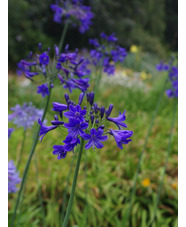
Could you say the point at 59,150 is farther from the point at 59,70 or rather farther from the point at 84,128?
the point at 59,70

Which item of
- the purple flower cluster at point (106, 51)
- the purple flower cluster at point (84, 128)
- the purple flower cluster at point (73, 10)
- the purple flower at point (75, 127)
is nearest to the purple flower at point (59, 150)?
the purple flower cluster at point (84, 128)

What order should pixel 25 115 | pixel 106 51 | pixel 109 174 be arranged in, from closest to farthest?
pixel 25 115 → pixel 106 51 → pixel 109 174

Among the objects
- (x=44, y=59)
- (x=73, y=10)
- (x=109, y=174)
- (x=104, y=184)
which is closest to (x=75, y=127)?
(x=44, y=59)

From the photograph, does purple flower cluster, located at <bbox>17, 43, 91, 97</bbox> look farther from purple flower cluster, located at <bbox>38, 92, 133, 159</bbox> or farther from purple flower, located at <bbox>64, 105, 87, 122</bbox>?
purple flower, located at <bbox>64, 105, 87, 122</bbox>

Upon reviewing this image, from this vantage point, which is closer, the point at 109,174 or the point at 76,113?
the point at 76,113

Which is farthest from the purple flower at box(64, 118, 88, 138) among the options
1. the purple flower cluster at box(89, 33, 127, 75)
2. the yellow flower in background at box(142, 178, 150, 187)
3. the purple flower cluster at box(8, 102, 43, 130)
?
the yellow flower in background at box(142, 178, 150, 187)

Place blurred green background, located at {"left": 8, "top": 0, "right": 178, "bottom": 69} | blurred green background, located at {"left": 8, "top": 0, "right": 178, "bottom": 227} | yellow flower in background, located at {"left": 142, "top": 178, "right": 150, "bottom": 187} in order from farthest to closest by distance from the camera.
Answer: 1. blurred green background, located at {"left": 8, "top": 0, "right": 178, "bottom": 69}
2. yellow flower in background, located at {"left": 142, "top": 178, "right": 150, "bottom": 187}
3. blurred green background, located at {"left": 8, "top": 0, "right": 178, "bottom": 227}

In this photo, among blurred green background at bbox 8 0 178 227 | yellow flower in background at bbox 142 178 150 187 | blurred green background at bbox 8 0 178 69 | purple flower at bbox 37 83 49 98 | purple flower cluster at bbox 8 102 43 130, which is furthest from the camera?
blurred green background at bbox 8 0 178 69

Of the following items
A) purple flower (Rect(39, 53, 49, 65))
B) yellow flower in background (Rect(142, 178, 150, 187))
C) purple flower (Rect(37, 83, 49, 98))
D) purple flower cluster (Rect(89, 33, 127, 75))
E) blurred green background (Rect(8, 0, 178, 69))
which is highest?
blurred green background (Rect(8, 0, 178, 69))

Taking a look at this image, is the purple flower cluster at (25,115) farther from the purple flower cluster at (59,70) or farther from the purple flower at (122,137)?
the purple flower at (122,137)
